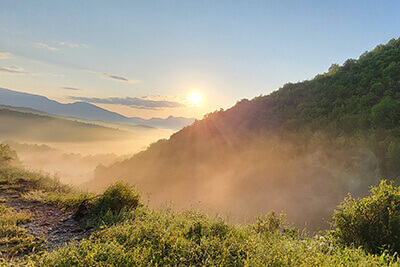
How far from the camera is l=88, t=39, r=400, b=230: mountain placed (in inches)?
711

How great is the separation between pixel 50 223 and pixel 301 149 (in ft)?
75.7

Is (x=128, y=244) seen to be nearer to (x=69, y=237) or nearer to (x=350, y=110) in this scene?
(x=69, y=237)

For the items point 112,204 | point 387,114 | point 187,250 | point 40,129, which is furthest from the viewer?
point 40,129

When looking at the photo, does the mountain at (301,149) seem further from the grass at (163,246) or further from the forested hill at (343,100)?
the grass at (163,246)

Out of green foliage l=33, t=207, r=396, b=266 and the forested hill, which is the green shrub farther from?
the forested hill

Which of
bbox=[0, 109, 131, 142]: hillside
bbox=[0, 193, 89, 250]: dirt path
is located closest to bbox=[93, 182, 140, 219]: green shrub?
bbox=[0, 193, 89, 250]: dirt path

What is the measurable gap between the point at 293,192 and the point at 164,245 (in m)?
20.4

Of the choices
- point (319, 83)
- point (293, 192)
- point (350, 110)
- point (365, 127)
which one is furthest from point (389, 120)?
point (319, 83)

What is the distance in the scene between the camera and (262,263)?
3.71 meters

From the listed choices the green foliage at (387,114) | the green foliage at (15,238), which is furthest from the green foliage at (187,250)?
the green foliage at (387,114)

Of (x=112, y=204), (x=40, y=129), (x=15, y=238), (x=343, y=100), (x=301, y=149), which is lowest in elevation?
(x=40, y=129)

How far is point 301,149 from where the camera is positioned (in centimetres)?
2355

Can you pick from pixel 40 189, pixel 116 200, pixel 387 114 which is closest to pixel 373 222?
pixel 116 200

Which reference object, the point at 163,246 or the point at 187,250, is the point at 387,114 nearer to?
the point at 187,250
